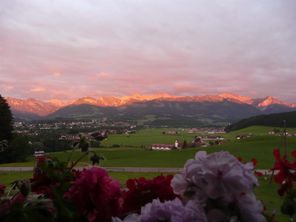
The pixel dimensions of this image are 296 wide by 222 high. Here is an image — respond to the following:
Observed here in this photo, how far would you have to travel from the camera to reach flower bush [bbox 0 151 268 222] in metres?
1.49

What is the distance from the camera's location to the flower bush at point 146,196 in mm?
1489

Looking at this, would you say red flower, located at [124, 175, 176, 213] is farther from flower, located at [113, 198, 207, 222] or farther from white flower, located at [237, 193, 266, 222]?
white flower, located at [237, 193, 266, 222]

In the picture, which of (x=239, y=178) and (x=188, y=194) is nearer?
(x=239, y=178)

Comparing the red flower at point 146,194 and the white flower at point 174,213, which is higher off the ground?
the white flower at point 174,213

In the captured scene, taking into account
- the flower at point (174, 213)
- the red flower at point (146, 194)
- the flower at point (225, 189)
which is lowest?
the red flower at point (146, 194)

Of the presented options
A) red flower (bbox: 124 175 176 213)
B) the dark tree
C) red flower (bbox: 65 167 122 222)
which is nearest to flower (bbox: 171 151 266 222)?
red flower (bbox: 65 167 122 222)

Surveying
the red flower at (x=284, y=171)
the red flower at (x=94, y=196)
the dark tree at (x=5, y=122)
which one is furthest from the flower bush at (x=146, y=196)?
the dark tree at (x=5, y=122)

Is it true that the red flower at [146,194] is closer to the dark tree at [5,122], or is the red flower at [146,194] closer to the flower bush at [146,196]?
the flower bush at [146,196]

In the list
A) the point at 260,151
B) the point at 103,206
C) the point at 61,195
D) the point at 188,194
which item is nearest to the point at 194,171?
the point at 188,194

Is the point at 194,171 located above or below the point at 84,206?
above

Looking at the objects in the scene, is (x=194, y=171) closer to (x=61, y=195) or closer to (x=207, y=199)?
(x=207, y=199)

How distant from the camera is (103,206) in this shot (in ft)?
6.88

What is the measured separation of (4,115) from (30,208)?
4999 centimetres

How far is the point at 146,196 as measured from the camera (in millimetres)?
2367
